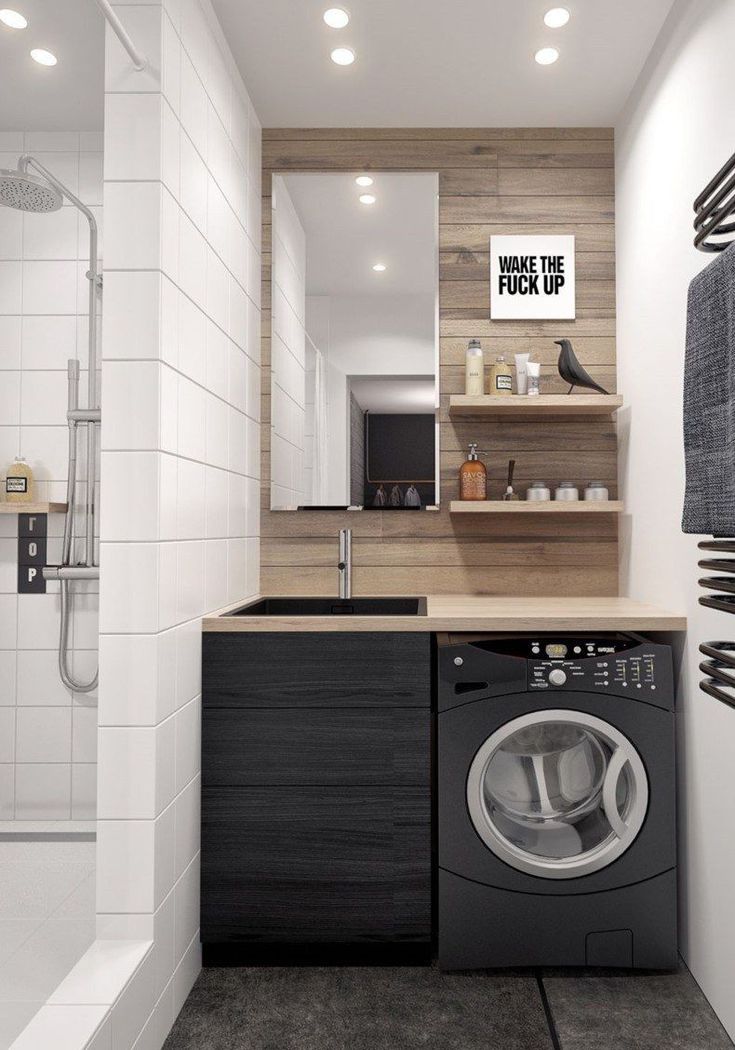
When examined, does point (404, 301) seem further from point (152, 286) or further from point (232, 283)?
point (152, 286)

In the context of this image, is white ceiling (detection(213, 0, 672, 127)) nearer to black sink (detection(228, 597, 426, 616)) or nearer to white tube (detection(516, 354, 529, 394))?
white tube (detection(516, 354, 529, 394))

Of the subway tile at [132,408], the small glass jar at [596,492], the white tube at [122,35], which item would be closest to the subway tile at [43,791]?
the subway tile at [132,408]

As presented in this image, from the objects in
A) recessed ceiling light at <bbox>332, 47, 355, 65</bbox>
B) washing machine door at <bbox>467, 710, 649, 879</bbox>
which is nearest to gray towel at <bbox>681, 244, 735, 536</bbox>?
washing machine door at <bbox>467, 710, 649, 879</bbox>

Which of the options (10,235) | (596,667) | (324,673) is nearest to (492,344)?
(596,667)

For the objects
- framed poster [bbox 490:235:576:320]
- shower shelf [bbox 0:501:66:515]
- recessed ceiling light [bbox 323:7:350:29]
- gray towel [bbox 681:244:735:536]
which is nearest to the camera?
gray towel [bbox 681:244:735:536]

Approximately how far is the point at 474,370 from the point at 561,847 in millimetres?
→ 1528

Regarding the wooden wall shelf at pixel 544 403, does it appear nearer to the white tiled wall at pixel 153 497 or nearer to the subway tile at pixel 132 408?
the white tiled wall at pixel 153 497

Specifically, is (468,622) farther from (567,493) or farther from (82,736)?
(82,736)

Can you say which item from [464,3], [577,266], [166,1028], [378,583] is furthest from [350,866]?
[464,3]

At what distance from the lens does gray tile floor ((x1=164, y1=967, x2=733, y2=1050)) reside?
1696mm

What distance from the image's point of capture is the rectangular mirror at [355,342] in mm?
2713

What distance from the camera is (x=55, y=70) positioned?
7.45ft

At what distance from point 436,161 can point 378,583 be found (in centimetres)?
155

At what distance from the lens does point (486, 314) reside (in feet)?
8.97
